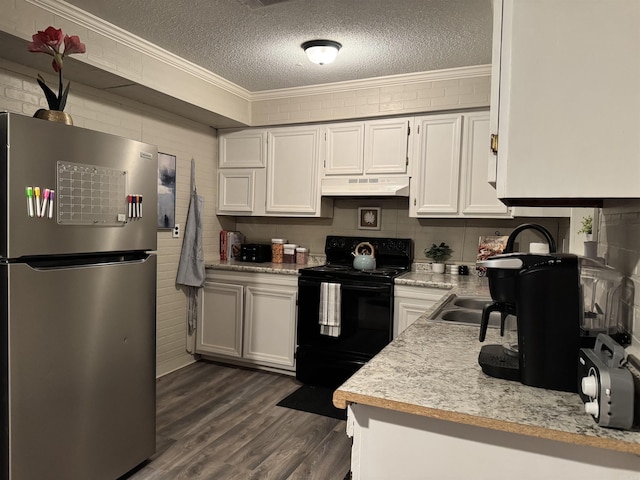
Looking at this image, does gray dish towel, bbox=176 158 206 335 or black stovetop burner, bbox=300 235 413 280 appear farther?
gray dish towel, bbox=176 158 206 335

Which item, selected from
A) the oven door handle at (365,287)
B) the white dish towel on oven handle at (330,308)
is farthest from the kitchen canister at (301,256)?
the oven door handle at (365,287)

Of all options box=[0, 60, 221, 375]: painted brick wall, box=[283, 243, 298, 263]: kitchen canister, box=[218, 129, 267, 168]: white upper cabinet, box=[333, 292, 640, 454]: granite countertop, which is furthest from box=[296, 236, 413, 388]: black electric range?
box=[333, 292, 640, 454]: granite countertop

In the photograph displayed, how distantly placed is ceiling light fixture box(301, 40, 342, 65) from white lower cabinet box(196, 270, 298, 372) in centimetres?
167

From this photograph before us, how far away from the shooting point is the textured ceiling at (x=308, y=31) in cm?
239

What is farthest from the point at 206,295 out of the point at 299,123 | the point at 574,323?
the point at 574,323

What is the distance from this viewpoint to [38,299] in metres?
1.73

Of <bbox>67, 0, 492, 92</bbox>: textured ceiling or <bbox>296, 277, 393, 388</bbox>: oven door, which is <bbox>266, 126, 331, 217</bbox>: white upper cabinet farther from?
<bbox>296, 277, 393, 388</bbox>: oven door

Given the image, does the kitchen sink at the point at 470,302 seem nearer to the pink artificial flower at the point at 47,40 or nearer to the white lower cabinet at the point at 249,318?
the white lower cabinet at the point at 249,318

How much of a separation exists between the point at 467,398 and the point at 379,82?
9.89 feet

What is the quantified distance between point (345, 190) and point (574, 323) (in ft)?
8.87

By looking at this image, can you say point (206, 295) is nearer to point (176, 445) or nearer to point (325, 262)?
point (325, 262)

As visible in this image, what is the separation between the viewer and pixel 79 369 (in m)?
1.88

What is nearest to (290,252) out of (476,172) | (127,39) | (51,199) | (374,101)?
(374,101)

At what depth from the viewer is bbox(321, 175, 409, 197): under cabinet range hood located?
3.49 meters
